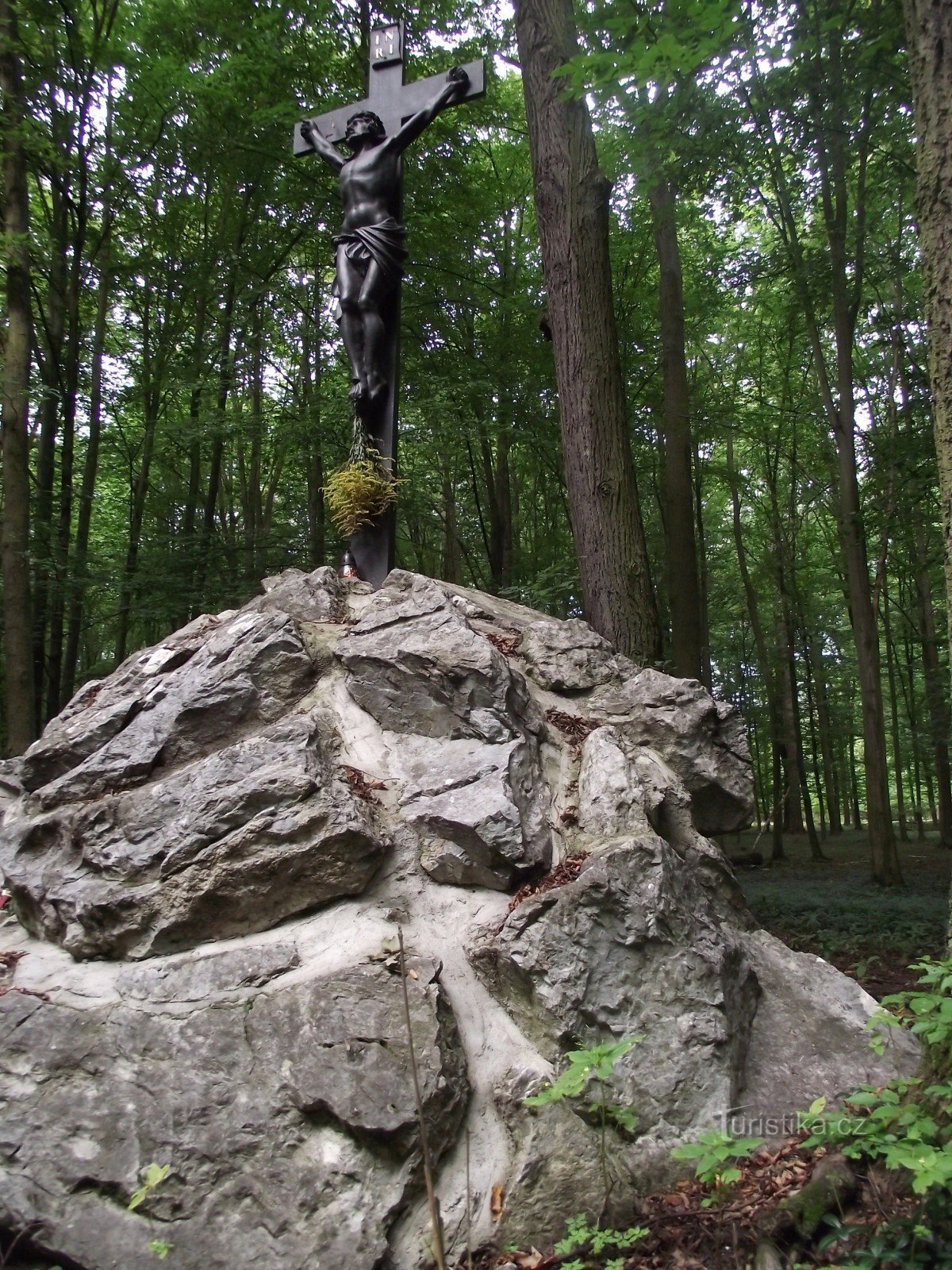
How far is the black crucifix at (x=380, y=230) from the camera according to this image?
19.0 feet

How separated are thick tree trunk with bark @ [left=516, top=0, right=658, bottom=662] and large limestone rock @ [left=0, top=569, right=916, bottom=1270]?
1.91 metres

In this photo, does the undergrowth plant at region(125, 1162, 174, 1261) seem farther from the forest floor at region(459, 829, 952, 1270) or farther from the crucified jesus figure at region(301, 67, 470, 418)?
the crucified jesus figure at region(301, 67, 470, 418)

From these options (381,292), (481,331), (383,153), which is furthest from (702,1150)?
(481,331)

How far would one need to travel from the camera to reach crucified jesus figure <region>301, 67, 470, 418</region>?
5.79m

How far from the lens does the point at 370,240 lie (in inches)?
228

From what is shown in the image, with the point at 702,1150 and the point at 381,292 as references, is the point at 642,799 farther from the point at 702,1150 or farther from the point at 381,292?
the point at 381,292

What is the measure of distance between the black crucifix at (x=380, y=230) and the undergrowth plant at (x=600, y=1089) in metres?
3.54

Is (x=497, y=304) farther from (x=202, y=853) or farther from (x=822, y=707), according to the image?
(x=202, y=853)

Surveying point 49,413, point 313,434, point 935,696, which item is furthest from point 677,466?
point 49,413

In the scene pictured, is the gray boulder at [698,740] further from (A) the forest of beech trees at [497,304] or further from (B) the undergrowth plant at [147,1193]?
(B) the undergrowth plant at [147,1193]

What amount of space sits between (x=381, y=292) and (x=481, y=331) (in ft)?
26.0

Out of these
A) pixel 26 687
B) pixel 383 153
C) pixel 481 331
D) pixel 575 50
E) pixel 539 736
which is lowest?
pixel 539 736

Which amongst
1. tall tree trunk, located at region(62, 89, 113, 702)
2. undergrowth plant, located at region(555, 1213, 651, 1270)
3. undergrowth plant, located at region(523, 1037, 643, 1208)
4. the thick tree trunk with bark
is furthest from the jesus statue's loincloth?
tall tree trunk, located at region(62, 89, 113, 702)

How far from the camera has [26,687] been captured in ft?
26.2
